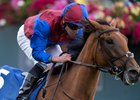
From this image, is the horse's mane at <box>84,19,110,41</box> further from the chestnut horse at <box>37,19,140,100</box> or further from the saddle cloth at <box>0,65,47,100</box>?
the saddle cloth at <box>0,65,47,100</box>

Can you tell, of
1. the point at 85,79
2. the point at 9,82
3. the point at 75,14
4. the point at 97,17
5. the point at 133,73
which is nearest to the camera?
the point at 133,73

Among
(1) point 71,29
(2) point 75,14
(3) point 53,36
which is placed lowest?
(3) point 53,36

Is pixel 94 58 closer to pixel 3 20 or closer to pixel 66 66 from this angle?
pixel 66 66

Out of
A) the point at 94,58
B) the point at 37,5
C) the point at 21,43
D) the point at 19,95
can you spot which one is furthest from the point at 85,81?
the point at 37,5

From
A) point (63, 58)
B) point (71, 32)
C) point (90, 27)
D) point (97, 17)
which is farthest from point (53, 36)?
point (97, 17)

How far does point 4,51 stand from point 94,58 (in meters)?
6.32

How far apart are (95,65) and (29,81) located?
0.82 meters

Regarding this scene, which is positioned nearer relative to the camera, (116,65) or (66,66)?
(116,65)

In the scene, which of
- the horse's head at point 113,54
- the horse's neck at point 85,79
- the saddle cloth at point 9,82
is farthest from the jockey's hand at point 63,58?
the saddle cloth at point 9,82

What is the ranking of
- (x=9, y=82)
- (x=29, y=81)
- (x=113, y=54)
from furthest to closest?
(x=9, y=82), (x=29, y=81), (x=113, y=54)

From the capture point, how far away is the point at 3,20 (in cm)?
1190

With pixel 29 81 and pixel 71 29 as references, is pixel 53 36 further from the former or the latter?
pixel 29 81

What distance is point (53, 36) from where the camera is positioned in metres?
6.37

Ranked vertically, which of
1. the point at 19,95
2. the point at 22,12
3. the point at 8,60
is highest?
the point at 19,95
